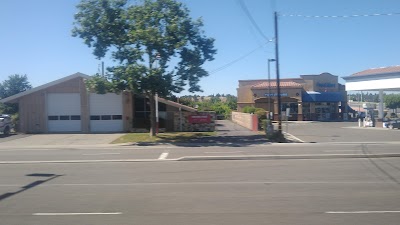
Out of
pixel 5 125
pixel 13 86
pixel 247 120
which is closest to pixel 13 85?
pixel 13 86

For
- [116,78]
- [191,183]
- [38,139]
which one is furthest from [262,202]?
[38,139]

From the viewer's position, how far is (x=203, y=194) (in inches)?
364

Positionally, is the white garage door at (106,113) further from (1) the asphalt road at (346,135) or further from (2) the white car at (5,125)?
(1) the asphalt road at (346,135)

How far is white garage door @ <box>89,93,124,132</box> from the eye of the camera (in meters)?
35.1

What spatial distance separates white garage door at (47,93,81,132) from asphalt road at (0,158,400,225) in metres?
20.7

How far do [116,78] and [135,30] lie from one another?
11.6ft

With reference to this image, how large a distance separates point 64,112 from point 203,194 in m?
28.6

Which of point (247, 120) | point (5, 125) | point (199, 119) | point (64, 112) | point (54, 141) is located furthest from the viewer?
point (247, 120)

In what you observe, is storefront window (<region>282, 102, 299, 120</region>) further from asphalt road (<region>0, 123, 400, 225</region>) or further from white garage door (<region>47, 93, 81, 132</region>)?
asphalt road (<region>0, 123, 400, 225</region>)

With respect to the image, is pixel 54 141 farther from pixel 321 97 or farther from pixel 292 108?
pixel 321 97

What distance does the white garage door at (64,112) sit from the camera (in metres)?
35.0

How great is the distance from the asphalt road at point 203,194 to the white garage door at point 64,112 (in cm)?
2068

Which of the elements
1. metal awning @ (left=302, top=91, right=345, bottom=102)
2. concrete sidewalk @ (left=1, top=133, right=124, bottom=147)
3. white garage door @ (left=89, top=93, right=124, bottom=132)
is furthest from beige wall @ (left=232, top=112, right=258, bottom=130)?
metal awning @ (left=302, top=91, right=345, bottom=102)

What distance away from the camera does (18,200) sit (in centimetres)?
864
